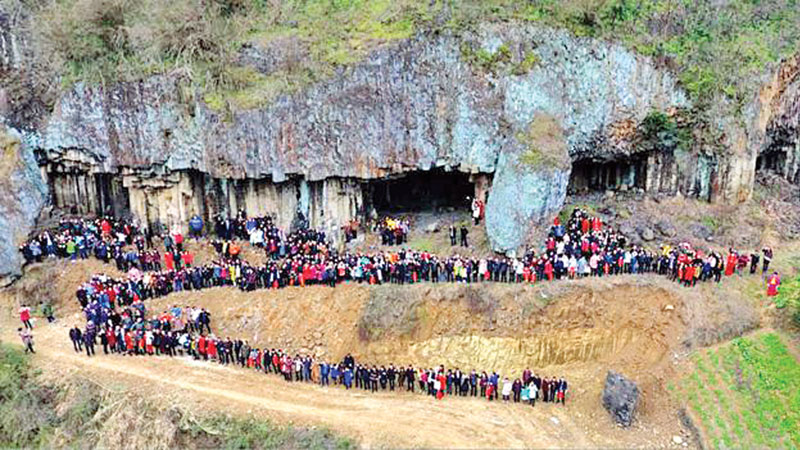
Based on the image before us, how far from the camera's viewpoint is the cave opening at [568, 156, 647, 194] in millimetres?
29875

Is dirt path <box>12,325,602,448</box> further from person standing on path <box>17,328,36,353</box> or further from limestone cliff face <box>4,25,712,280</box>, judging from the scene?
limestone cliff face <box>4,25,712,280</box>

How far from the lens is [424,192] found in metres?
31.5

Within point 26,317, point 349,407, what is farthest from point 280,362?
point 26,317

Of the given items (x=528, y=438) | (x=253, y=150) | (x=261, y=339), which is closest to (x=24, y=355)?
(x=261, y=339)

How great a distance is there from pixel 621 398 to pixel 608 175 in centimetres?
1228

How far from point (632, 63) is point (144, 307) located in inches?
787

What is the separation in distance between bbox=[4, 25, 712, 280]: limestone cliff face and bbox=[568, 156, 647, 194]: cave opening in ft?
4.67

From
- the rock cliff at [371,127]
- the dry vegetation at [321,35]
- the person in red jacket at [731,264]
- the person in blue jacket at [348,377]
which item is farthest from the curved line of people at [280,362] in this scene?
the dry vegetation at [321,35]

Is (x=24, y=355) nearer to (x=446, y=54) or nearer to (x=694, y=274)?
(x=446, y=54)

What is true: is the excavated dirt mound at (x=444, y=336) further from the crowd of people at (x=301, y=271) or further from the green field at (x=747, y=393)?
the green field at (x=747, y=393)

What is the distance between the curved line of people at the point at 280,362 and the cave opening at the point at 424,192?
9.13m

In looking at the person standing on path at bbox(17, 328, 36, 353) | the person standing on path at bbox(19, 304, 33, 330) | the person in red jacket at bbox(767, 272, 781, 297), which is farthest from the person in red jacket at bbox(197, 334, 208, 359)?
the person in red jacket at bbox(767, 272, 781, 297)

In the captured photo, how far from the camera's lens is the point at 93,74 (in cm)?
2823

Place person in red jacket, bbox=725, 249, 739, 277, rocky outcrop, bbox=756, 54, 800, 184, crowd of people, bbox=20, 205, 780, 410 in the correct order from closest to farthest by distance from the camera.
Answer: crowd of people, bbox=20, 205, 780, 410 → person in red jacket, bbox=725, 249, 739, 277 → rocky outcrop, bbox=756, 54, 800, 184
